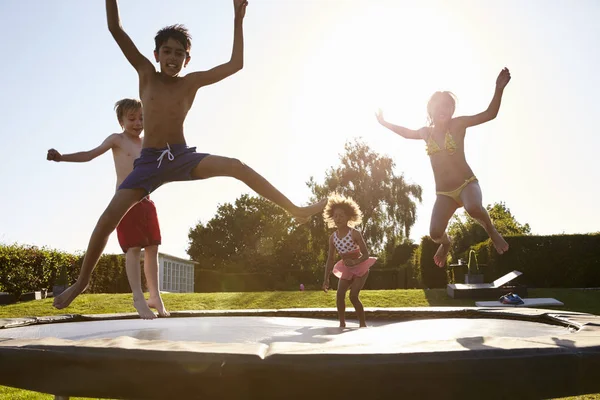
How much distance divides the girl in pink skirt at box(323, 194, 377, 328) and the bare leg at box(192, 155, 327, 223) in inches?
45.4

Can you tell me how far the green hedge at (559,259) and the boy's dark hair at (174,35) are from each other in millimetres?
9864

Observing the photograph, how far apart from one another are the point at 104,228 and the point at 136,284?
87cm

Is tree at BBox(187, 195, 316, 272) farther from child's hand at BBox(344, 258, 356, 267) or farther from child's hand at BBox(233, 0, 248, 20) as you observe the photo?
child's hand at BBox(233, 0, 248, 20)

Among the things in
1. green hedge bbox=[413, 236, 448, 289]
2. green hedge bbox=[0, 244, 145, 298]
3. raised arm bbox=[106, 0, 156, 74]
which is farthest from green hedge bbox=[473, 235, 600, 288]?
raised arm bbox=[106, 0, 156, 74]

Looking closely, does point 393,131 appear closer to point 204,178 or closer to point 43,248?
point 204,178

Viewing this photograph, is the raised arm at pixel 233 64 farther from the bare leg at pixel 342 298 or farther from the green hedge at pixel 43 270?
the green hedge at pixel 43 270

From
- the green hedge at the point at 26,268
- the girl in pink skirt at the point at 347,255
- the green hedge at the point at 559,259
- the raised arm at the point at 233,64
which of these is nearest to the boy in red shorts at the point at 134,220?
the raised arm at the point at 233,64

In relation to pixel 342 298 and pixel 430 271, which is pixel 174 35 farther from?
pixel 430 271

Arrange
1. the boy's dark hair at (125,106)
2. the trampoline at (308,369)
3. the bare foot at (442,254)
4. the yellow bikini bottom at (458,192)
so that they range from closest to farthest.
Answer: the trampoline at (308,369)
the boy's dark hair at (125,106)
the yellow bikini bottom at (458,192)
the bare foot at (442,254)

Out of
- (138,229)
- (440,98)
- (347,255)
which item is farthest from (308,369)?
(440,98)

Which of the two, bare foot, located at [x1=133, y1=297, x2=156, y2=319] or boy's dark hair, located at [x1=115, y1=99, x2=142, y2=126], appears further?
boy's dark hair, located at [x1=115, y1=99, x2=142, y2=126]

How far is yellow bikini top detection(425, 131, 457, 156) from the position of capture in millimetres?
4105

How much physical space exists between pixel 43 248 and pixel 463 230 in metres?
26.4

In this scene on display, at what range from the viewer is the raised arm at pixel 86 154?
320cm
